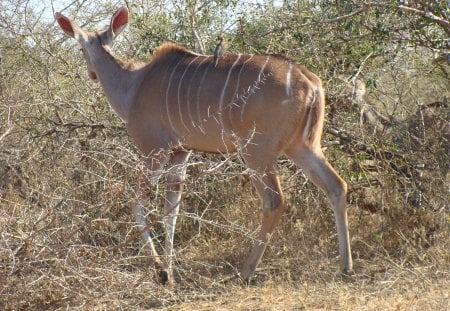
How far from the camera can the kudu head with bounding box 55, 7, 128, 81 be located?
5742mm

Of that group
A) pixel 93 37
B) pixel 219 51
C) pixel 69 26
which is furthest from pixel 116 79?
pixel 219 51

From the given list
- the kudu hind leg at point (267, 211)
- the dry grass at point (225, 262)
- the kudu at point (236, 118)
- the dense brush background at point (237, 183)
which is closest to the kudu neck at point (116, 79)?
the kudu at point (236, 118)

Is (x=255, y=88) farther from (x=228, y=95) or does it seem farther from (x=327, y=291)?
(x=327, y=291)

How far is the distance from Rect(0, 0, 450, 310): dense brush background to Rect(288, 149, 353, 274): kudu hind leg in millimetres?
141

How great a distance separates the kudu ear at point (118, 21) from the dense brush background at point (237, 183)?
376mm

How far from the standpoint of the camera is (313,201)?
18.1 feet

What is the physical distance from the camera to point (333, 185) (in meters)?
4.84

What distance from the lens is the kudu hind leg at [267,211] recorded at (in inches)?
188

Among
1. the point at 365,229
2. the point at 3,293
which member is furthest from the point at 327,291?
the point at 3,293

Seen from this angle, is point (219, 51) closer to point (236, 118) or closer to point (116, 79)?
point (236, 118)

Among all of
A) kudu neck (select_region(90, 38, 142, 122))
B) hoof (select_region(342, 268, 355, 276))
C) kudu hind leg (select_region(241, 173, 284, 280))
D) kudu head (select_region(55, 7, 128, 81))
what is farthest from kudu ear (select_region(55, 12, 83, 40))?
hoof (select_region(342, 268, 355, 276))

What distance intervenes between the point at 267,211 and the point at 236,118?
587mm

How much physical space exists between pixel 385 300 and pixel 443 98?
2.17 metres

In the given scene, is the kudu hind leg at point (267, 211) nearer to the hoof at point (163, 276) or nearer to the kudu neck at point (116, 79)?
the hoof at point (163, 276)
